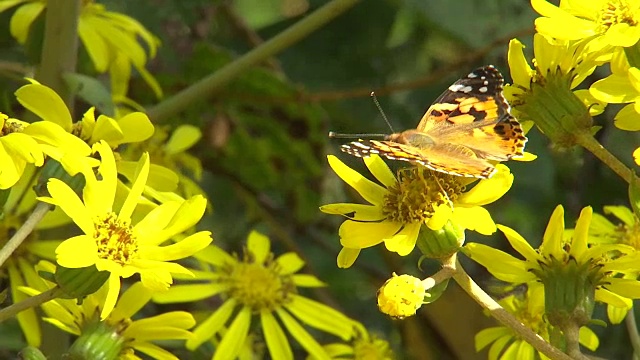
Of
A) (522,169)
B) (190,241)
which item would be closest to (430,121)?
(190,241)

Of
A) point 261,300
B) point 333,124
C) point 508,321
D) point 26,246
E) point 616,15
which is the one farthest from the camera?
point 333,124

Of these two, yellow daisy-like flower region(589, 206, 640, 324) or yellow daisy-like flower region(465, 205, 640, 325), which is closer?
yellow daisy-like flower region(465, 205, 640, 325)

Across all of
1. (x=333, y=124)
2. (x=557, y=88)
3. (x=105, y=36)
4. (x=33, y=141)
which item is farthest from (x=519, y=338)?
(x=333, y=124)

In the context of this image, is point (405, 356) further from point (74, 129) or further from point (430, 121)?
point (74, 129)

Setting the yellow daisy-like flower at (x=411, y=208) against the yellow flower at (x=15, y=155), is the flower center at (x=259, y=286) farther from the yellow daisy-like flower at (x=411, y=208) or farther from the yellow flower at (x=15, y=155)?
the yellow flower at (x=15, y=155)

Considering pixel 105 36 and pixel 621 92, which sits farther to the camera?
pixel 105 36

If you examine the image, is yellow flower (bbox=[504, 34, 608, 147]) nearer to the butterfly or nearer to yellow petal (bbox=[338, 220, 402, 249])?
the butterfly

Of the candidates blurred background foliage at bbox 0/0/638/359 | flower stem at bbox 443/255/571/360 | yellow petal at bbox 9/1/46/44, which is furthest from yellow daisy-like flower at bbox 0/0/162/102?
flower stem at bbox 443/255/571/360

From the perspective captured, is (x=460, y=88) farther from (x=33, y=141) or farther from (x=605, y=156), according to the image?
(x=33, y=141)
